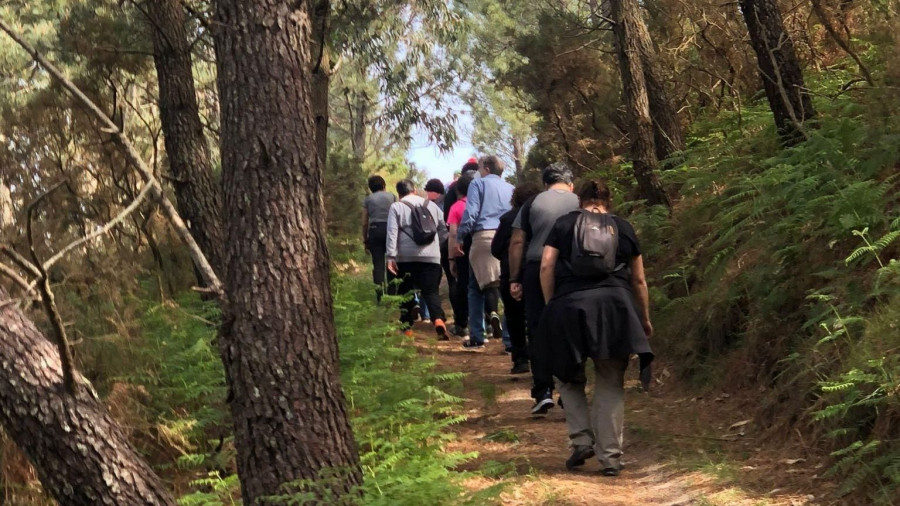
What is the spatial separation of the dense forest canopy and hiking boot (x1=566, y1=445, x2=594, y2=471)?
2.89 feet

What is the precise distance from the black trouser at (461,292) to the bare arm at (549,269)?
4590 millimetres

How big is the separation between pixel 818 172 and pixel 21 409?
5694 millimetres

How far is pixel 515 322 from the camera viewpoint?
8.80m

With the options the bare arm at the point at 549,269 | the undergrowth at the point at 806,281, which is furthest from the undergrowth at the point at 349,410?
the undergrowth at the point at 806,281

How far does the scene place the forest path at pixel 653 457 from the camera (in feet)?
17.5

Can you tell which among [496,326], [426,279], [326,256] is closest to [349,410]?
[326,256]

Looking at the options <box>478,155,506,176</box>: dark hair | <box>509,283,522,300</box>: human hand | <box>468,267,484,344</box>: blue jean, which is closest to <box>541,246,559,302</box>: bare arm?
Result: <box>509,283,522,300</box>: human hand

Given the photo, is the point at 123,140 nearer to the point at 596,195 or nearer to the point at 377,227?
the point at 596,195

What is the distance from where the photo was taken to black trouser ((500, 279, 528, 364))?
28.0 feet

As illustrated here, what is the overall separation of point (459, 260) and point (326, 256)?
6034mm

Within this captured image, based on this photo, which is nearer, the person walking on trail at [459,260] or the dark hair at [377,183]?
the person walking on trail at [459,260]

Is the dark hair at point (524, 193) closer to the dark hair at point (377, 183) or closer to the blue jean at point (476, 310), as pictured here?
the blue jean at point (476, 310)

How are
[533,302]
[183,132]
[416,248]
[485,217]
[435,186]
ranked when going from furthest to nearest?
[435,186] → [416,248] → [183,132] → [485,217] → [533,302]

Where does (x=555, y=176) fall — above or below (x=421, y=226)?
above
